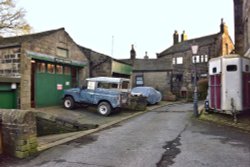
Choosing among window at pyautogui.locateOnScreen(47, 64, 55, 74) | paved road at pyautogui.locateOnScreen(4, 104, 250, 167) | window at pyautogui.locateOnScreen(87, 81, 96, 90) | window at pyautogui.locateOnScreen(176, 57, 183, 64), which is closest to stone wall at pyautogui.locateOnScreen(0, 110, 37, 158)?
paved road at pyautogui.locateOnScreen(4, 104, 250, 167)

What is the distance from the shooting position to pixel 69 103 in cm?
1661

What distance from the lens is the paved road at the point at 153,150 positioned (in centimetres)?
637

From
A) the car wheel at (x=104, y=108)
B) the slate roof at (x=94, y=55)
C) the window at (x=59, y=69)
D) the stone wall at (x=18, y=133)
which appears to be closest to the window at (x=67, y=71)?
the window at (x=59, y=69)

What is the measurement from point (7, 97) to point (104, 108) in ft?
17.4

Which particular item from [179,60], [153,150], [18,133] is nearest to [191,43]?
[179,60]

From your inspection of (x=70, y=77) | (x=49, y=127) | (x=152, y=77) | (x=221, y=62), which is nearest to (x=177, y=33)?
(x=152, y=77)

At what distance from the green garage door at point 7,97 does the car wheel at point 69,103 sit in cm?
368

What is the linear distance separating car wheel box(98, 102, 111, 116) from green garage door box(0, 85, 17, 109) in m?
4.68

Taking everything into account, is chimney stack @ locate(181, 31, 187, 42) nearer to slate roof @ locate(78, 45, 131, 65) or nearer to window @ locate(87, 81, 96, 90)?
slate roof @ locate(78, 45, 131, 65)

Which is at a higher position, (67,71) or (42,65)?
(42,65)

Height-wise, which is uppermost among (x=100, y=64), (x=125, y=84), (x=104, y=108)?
(x=100, y=64)

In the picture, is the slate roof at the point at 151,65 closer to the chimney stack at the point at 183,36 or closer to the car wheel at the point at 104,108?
the chimney stack at the point at 183,36

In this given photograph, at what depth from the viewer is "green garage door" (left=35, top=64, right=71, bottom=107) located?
1578cm

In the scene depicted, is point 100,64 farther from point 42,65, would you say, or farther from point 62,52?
point 42,65
